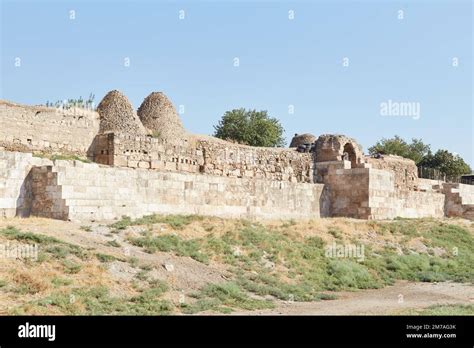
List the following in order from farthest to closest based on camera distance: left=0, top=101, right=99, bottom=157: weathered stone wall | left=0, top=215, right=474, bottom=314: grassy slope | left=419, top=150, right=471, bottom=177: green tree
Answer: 1. left=419, top=150, right=471, bottom=177: green tree
2. left=0, top=101, right=99, bottom=157: weathered stone wall
3. left=0, top=215, right=474, bottom=314: grassy slope

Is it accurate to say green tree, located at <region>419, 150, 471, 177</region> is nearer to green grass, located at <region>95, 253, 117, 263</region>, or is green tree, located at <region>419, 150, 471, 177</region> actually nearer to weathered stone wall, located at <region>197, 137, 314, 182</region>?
weathered stone wall, located at <region>197, 137, 314, 182</region>

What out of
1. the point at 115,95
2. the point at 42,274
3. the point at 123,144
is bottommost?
the point at 42,274

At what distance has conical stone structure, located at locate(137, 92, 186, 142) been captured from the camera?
1222 inches

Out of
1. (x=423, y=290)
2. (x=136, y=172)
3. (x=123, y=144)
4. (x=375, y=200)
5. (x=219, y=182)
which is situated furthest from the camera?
(x=375, y=200)

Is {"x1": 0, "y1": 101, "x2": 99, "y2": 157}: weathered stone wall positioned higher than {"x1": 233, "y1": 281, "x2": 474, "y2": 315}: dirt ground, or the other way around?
{"x1": 0, "y1": 101, "x2": 99, "y2": 157}: weathered stone wall

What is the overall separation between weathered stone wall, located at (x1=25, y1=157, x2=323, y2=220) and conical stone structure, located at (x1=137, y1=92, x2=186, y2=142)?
8.65 metres

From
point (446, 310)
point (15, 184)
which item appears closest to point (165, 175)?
point (15, 184)

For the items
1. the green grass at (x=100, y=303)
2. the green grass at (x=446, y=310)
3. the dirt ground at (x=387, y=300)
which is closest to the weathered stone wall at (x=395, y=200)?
the dirt ground at (x=387, y=300)

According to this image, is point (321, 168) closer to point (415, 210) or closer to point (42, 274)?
point (415, 210)

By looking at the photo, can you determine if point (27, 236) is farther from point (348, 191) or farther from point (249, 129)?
point (249, 129)

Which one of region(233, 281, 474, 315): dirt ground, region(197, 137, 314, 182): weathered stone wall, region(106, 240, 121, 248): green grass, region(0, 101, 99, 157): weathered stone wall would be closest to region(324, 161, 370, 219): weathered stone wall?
region(197, 137, 314, 182): weathered stone wall
